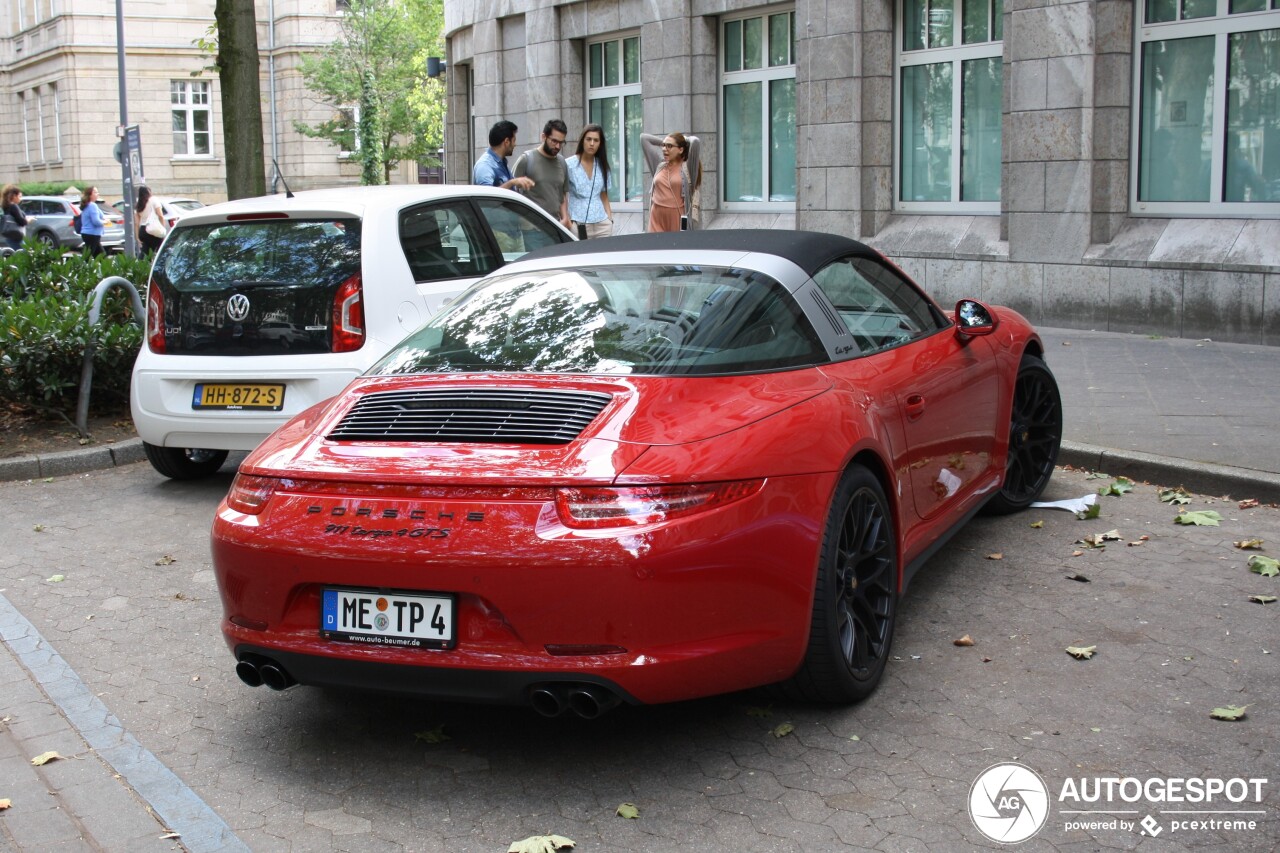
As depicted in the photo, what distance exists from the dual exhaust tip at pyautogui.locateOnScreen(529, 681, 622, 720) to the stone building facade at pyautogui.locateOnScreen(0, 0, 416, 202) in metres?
52.9

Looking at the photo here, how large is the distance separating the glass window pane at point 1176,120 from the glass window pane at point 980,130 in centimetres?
176

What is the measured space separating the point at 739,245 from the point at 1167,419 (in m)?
4.52

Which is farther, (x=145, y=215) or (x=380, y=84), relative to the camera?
(x=380, y=84)

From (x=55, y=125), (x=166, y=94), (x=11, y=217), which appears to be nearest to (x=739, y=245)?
(x=11, y=217)

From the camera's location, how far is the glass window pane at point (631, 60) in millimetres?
19281

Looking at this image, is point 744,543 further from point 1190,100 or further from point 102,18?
point 102,18

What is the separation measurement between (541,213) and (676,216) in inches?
149

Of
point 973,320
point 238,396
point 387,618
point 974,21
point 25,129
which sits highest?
point 25,129

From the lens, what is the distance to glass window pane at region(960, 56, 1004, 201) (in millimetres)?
14461

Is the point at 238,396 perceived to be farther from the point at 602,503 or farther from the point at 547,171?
the point at 547,171

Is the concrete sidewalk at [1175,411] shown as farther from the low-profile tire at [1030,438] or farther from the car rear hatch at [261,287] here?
the car rear hatch at [261,287]

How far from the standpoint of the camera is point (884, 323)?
5363mm

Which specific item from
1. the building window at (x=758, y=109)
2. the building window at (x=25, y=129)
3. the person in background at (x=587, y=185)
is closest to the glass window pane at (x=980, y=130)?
the building window at (x=758, y=109)

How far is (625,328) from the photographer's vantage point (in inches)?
181
